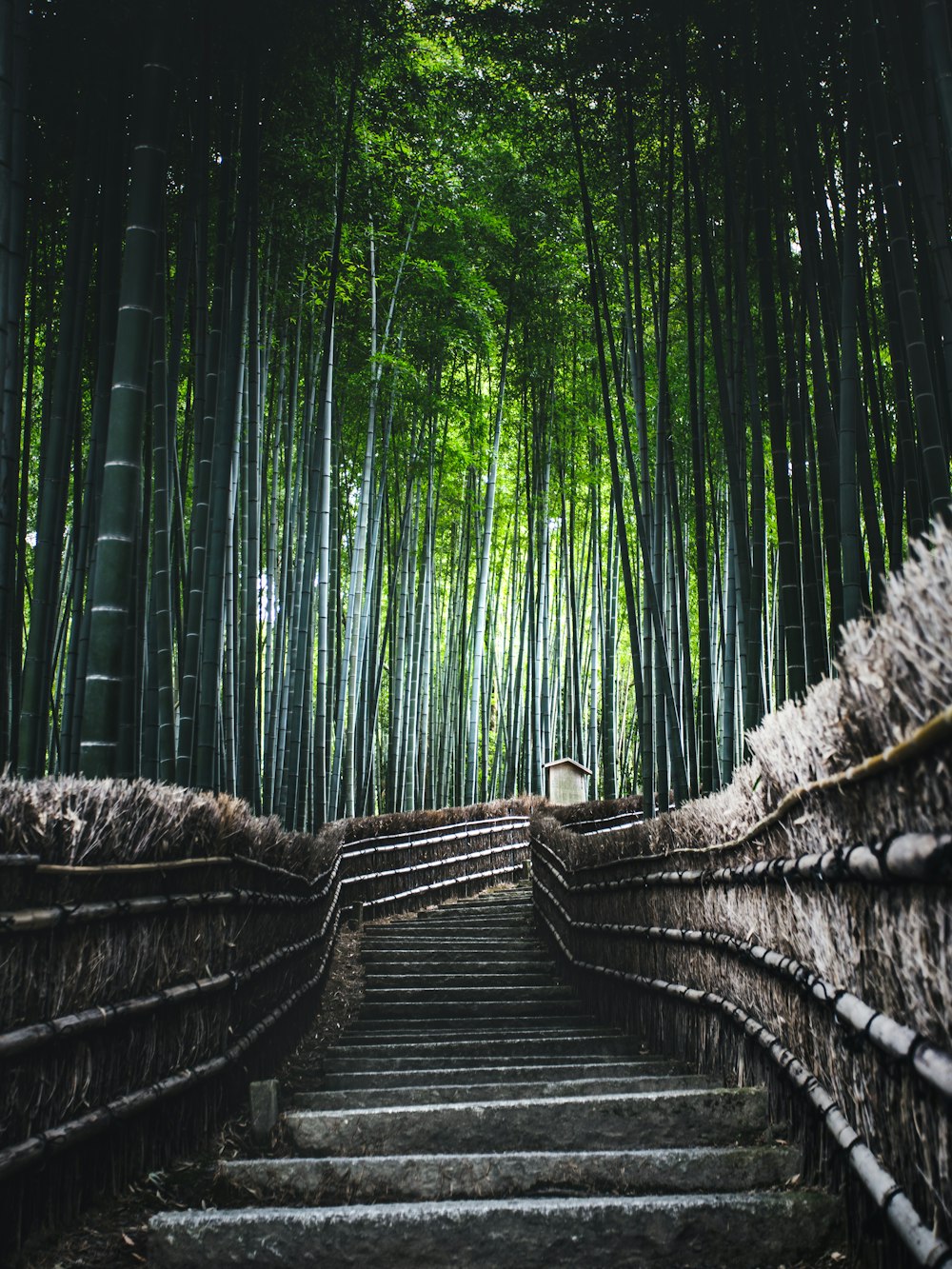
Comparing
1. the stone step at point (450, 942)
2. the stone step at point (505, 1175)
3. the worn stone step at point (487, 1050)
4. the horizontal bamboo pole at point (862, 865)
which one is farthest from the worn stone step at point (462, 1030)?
the stone step at point (505, 1175)

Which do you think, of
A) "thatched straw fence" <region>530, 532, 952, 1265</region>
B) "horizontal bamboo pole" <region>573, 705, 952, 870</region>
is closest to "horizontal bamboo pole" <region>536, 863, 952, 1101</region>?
"thatched straw fence" <region>530, 532, 952, 1265</region>

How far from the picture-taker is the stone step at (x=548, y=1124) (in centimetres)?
204

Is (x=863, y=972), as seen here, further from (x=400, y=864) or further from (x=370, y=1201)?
(x=400, y=864)

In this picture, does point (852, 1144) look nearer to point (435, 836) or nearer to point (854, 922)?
point (854, 922)

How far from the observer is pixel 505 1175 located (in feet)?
6.01

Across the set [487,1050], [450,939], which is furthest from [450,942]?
[487,1050]

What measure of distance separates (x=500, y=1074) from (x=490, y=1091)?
27cm

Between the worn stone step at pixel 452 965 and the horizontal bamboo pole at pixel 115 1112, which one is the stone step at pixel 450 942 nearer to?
the worn stone step at pixel 452 965

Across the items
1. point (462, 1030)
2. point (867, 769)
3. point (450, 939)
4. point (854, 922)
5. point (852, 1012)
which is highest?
point (867, 769)

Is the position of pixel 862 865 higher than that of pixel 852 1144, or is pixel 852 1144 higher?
pixel 862 865

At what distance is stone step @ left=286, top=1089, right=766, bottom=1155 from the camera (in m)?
2.04

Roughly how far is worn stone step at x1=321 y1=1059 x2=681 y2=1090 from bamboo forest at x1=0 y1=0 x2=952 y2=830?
1117 millimetres

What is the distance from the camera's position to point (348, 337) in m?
6.45

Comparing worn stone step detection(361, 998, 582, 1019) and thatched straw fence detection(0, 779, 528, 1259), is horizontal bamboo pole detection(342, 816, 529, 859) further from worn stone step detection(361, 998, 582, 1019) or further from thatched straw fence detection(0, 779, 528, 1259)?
thatched straw fence detection(0, 779, 528, 1259)
